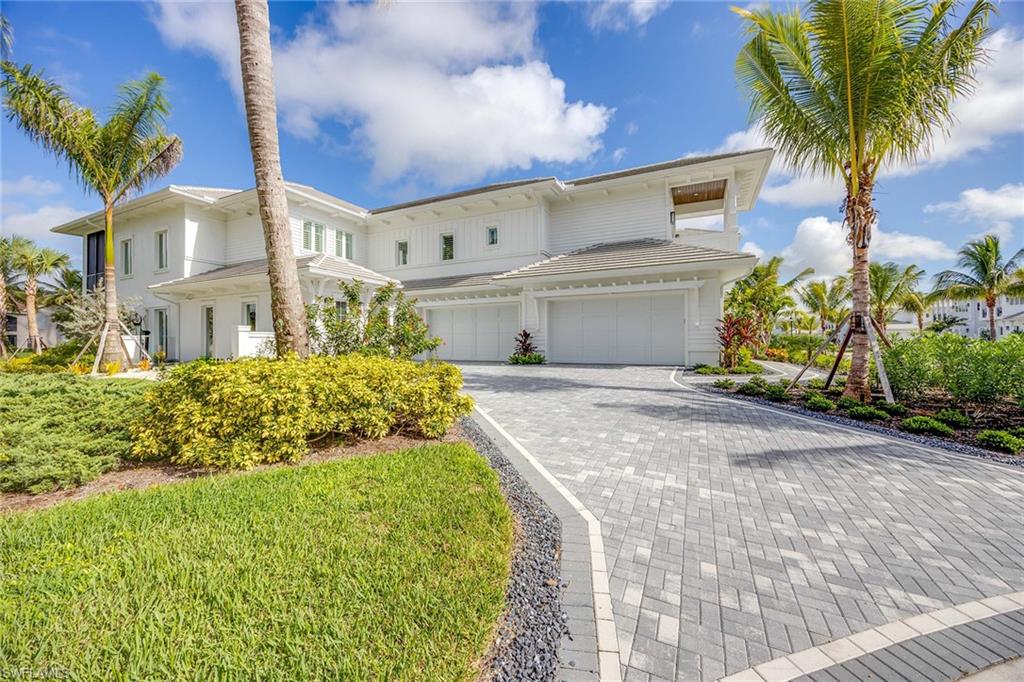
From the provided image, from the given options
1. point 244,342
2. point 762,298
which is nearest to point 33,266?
point 244,342

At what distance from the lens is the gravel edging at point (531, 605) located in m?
2.01

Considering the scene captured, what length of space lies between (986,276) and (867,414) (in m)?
33.3

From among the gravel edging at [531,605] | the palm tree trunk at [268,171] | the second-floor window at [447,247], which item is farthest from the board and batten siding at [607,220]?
the gravel edging at [531,605]

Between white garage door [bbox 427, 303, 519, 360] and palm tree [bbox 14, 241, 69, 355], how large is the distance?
23.9 m

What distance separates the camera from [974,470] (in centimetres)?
476

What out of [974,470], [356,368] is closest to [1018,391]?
[974,470]

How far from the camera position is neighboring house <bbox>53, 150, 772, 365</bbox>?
14977 mm

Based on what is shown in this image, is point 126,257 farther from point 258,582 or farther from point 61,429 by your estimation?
point 258,582

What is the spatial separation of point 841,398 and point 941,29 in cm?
707

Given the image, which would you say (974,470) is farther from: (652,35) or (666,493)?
(652,35)

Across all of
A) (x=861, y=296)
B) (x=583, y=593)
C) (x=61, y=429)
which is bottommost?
(x=583, y=593)

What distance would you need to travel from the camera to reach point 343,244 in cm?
2095

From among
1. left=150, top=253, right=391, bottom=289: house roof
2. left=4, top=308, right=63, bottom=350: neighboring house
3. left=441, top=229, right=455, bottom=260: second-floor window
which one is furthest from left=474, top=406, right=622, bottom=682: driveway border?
left=4, top=308, right=63, bottom=350: neighboring house

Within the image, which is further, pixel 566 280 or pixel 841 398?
pixel 566 280
